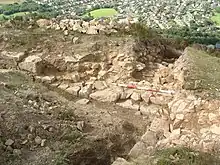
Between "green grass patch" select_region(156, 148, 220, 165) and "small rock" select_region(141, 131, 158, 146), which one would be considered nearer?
"green grass patch" select_region(156, 148, 220, 165)

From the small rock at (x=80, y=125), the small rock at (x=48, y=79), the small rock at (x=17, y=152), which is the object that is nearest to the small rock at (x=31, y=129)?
the small rock at (x=17, y=152)

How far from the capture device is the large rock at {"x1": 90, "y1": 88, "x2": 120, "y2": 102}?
10820mm

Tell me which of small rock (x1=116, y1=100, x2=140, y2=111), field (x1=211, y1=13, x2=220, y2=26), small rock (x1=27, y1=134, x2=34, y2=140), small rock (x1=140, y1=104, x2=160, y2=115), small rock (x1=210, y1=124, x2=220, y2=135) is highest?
small rock (x1=210, y1=124, x2=220, y2=135)

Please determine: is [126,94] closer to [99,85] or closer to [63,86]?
[99,85]

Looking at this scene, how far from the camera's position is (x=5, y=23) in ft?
44.7

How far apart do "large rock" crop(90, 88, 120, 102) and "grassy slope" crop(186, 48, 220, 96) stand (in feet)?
5.50

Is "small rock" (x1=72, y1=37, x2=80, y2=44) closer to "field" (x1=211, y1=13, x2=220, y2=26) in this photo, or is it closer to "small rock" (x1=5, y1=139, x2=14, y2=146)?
"small rock" (x1=5, y1=139, x2=14, y2=146)

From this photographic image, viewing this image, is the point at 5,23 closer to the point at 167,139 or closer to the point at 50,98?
the point at 50,98

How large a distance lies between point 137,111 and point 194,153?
310 cm

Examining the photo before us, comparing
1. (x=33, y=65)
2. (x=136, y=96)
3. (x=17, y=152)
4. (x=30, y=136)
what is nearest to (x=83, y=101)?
(x=136, y=96)

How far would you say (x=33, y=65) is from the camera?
11.6m

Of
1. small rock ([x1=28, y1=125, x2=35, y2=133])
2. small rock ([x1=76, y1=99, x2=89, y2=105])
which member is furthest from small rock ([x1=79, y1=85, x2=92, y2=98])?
small rock ([x1=28, y1=125, x2=35, y2=133])

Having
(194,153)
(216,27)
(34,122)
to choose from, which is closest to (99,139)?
(34,122)

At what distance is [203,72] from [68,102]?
3079 mm
